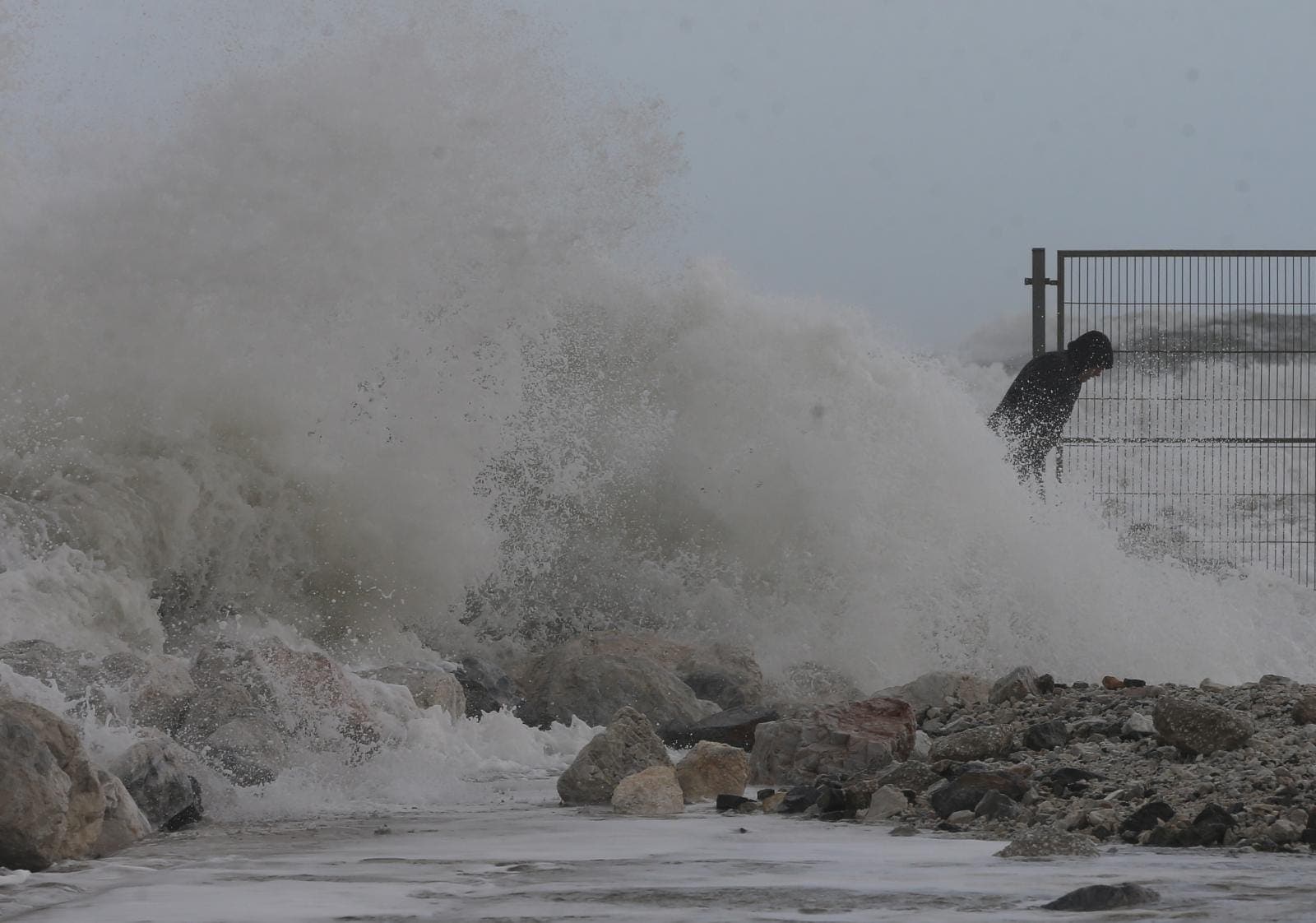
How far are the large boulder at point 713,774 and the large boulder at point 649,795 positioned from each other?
0.16 meters

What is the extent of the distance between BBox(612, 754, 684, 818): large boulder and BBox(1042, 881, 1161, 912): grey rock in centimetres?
187

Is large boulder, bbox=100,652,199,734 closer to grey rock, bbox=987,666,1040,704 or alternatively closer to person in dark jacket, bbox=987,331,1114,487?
grey rock, bbox=987,666,1040,704

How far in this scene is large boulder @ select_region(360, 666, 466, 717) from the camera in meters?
5.80

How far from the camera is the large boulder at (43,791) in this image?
330 centimetres

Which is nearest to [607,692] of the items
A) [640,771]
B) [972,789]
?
[640,771]

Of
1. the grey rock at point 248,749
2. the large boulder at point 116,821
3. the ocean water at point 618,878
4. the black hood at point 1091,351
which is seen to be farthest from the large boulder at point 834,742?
the black hood at point 1091,351

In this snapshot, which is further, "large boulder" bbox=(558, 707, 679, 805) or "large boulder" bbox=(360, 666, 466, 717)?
"large boulder" bbox=(360, 666, 466, 717)

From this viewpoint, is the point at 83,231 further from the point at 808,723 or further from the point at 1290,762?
the point at 1290,762

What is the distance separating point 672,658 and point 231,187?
385 cm

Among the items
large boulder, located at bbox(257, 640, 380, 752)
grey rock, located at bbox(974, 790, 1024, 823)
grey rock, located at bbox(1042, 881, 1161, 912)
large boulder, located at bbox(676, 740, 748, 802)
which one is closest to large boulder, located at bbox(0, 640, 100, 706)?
large boulder, located at bbox(257, 640, 380, 752)

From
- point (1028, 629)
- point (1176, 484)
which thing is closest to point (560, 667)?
point (1028, 629)

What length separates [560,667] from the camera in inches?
259

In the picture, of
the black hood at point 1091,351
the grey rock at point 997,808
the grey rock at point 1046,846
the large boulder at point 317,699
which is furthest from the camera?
the black hood at point 1091,351

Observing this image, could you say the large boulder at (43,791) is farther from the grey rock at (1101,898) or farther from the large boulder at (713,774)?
the grey rock at (1101,898)
